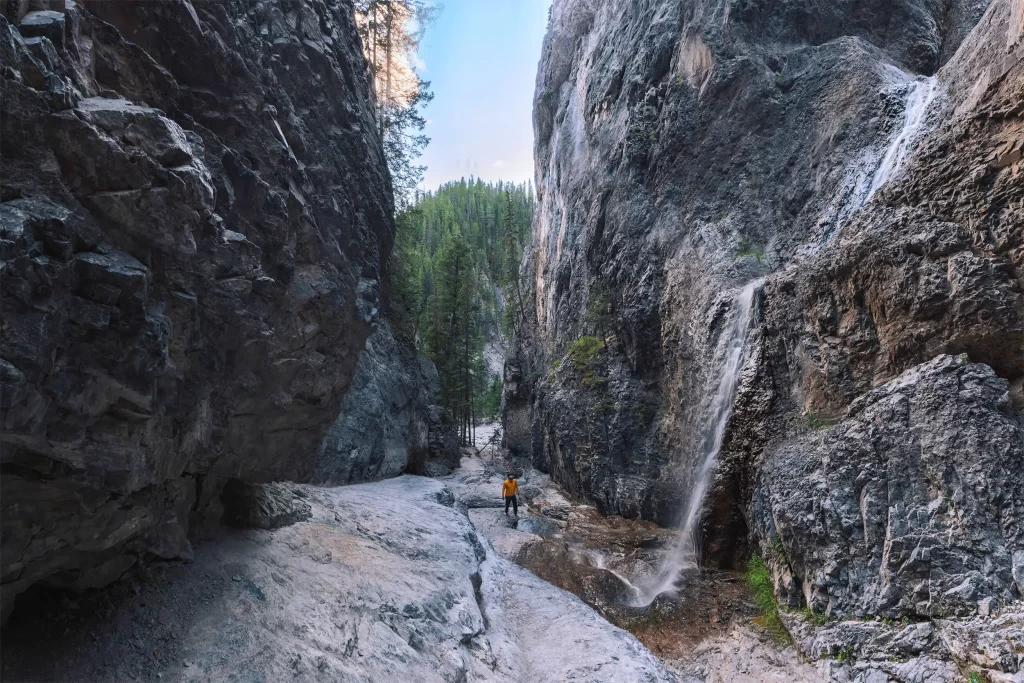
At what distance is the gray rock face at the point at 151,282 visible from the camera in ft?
13.6

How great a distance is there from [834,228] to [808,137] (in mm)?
4936

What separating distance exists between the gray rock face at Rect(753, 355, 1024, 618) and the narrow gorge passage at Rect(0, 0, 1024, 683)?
0.15 ft

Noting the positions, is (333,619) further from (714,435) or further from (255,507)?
(714,435)

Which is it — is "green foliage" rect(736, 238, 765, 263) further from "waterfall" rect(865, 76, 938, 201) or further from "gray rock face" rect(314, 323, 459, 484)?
"gray rock face" rect(314, 323, 459, 484)

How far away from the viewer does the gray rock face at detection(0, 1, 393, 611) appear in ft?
13.6

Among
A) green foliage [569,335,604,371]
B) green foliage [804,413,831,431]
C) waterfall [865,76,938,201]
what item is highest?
waterfall [865,76,938,201]

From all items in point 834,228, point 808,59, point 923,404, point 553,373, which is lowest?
point 923,404

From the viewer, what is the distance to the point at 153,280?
17.5 ft

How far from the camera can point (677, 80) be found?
856 inches

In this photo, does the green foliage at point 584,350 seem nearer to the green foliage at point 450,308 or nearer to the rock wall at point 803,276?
the rock wall at point 803,276

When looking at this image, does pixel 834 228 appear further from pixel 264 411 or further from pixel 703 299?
pixel 264 411

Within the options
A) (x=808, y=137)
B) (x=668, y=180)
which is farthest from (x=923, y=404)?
(x=668, y=180)

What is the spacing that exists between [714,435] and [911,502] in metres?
5.58

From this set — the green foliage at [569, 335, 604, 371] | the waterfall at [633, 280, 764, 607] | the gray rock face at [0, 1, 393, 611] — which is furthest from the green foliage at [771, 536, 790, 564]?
the green foliage at [569, 335, 604, 371]
